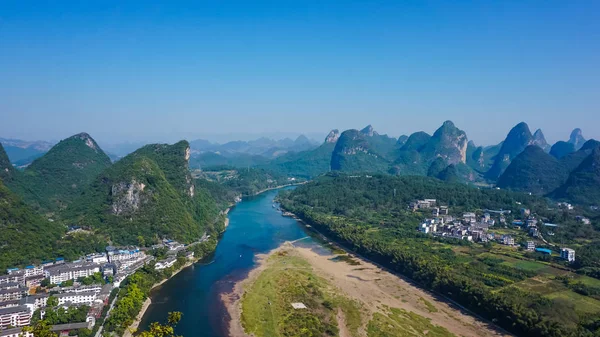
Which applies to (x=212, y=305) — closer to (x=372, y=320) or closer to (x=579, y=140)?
(x=372, y=320)

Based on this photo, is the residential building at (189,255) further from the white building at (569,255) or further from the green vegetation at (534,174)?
the green vegetation at (534,174)

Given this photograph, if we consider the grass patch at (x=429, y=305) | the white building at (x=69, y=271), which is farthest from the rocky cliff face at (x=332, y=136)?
the white building at (x=69, y=271)

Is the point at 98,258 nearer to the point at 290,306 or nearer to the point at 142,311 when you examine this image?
the point at 142,311

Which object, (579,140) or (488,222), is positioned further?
(579,140)

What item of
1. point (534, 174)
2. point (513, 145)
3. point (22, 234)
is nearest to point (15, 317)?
point (22, 234)

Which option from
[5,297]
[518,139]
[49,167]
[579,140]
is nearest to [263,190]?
[49,167]

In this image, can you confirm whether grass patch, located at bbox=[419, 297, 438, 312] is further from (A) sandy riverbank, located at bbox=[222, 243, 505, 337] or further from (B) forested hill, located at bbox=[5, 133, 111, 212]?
(B) forested hill, located at bbox=[5, 133, 111, 212]
